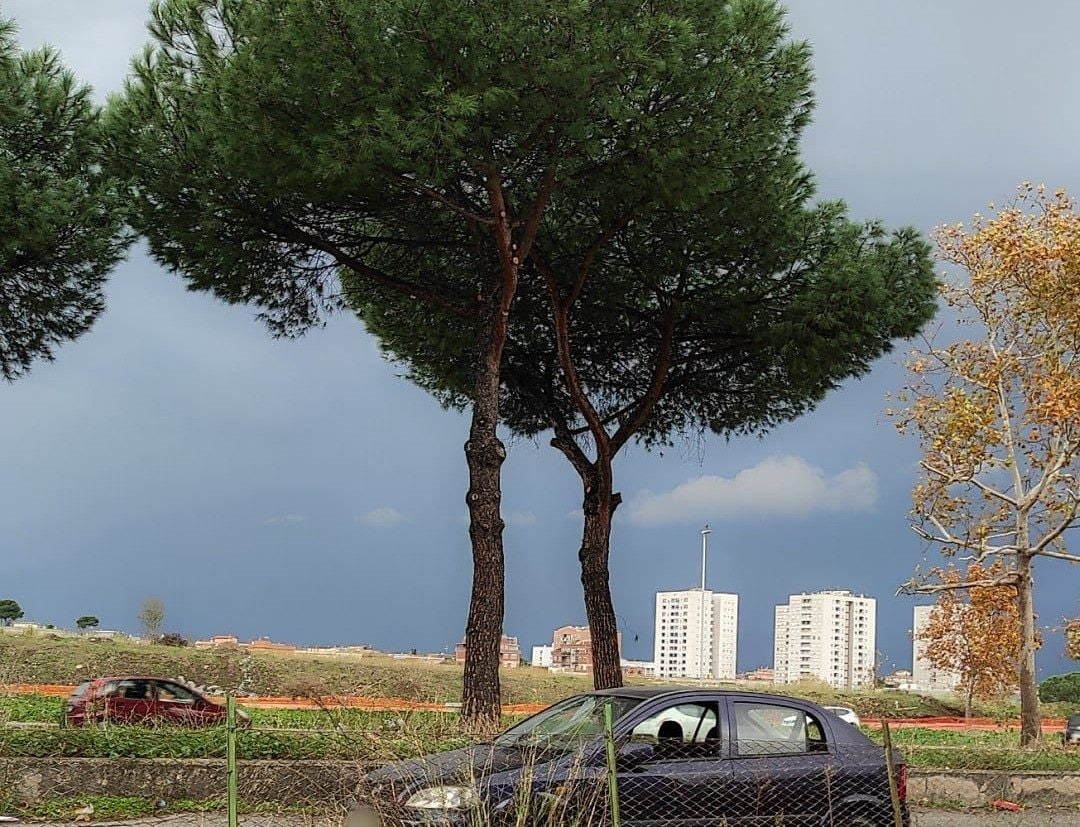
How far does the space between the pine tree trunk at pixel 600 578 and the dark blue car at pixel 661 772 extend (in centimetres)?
1318

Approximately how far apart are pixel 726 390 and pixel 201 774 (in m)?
16.1

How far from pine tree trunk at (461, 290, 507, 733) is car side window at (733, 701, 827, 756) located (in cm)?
890

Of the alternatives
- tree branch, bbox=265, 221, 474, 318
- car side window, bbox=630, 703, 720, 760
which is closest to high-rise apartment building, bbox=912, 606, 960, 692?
tree branch, bbox=265, 221, 474, 318

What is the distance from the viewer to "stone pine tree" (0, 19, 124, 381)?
19.9 m

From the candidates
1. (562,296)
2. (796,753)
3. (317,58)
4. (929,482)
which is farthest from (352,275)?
(796,753)

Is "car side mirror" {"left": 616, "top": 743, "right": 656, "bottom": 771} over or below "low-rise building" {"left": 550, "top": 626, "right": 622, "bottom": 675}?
over

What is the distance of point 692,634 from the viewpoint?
→ 69.2 m

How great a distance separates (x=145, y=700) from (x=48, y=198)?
824 centimetres

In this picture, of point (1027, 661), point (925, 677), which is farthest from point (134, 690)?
point (925, 677)

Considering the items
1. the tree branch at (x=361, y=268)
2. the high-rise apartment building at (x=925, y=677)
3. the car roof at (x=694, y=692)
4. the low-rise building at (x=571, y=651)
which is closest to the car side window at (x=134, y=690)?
the tree branch at (x=361, y=268)

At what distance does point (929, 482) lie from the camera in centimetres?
2400

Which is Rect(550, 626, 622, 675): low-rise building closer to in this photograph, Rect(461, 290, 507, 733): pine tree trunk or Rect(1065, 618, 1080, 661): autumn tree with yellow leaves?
Rect(1065, 618, 1080, 661): autumn tree with yellow leaves

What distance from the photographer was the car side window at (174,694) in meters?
21.1

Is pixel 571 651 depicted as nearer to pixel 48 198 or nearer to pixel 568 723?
pixel 48 198
